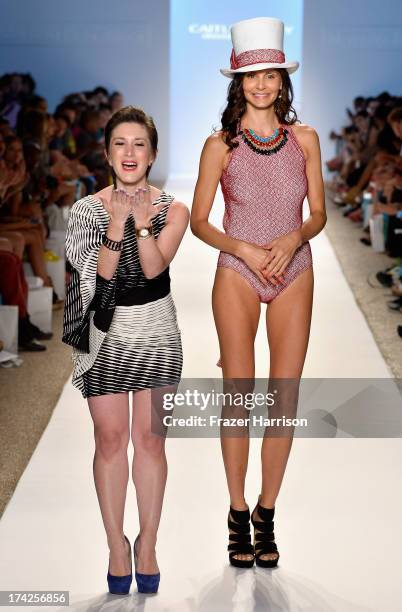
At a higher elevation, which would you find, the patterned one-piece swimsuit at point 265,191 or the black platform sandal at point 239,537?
the patterned one-piece swimsuit at point 265,191

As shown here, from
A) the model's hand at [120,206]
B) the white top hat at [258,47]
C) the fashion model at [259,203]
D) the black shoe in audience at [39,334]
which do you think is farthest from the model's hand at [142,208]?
the black shoe in audience at [39,334]

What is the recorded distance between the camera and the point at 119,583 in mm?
2547

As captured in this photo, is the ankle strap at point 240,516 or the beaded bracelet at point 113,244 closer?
the beaded bracelet at point 113,244

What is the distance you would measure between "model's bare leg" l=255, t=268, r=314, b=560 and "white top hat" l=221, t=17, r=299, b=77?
497mm

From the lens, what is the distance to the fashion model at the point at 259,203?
265 cm

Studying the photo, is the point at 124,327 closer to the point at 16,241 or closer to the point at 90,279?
the point at 90,279

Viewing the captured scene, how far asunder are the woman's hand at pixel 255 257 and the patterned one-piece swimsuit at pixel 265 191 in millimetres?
54

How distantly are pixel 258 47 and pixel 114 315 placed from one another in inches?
28.4

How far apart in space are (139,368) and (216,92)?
13078mm

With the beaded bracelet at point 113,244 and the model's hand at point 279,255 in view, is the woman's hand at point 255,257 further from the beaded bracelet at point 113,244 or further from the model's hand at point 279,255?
the beaded bracelet at point 113,244

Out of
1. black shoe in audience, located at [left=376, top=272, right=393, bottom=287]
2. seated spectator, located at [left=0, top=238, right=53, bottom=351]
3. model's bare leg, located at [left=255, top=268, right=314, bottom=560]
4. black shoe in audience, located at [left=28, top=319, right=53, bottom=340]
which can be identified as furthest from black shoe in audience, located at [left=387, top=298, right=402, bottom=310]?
model's bare leg, located at [left=255, top=268, right=314, bottom=560]

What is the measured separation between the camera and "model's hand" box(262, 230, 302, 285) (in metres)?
2.60

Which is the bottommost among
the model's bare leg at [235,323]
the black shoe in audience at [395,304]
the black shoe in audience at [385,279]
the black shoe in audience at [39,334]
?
the black shoe in audience at [385,279]

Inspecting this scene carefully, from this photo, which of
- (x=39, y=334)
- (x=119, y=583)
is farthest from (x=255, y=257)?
(x=39, y=334)
